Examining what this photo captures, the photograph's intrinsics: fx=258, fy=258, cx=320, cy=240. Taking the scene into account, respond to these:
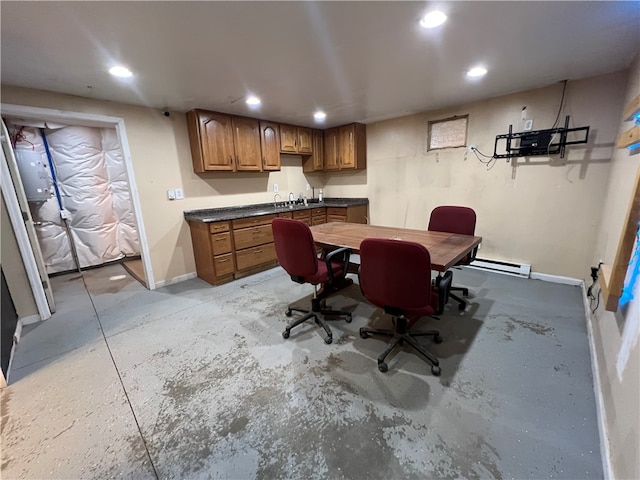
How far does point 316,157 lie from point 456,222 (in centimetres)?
308

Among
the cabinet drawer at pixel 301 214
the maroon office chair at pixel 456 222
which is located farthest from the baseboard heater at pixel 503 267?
the cabinet drawer at pixel 301 214

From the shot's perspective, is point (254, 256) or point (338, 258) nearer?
point (338, 258)

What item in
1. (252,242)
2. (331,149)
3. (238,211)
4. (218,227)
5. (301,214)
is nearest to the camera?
(218,227)

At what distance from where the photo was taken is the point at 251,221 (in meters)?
3.75

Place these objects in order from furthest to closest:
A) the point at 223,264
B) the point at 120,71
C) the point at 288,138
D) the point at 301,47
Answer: the point at 288,138 < the point at 223,264 < the point at 120,71 < the point at 301,47

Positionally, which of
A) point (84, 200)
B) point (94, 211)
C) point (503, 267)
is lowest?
point (503, 267)

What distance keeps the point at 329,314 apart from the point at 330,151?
3.50m

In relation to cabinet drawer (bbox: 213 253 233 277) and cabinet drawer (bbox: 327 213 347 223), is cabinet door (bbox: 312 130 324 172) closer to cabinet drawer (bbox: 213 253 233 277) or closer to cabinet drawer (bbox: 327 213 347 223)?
cabinet drawer (bbox: 327 213 347 223)

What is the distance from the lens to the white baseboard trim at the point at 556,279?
3062 millimetres

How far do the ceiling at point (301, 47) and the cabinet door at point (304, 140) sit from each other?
1622mm

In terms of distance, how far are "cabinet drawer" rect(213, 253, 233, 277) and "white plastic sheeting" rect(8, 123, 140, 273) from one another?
167 cm

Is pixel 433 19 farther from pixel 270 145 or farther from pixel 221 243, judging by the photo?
pixel 221 243

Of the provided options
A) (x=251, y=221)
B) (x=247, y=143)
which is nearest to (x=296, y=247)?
(x=251, y=221)

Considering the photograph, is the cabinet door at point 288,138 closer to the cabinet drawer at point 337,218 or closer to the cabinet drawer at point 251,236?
the cabinet drawer at point 337,218
